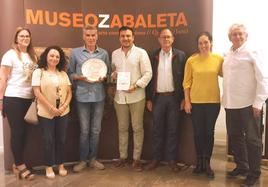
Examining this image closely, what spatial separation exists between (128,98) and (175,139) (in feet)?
2.26

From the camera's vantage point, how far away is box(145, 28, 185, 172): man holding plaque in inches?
144

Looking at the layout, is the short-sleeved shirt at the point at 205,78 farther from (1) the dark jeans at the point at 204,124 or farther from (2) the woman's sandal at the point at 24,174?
(2) the woman's sandal at the point at 24,174

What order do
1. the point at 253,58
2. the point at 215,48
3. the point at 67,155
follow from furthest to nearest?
the point at 215,48
the point at 67,155
the point at 253,58

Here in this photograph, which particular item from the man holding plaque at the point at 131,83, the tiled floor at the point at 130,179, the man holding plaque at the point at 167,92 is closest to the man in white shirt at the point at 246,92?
the tiled floor at the point at 130,179

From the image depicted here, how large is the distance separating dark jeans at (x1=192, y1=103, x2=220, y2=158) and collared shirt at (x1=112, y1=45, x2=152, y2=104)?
2.01 feet

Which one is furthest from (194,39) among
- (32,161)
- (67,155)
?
(32,161)

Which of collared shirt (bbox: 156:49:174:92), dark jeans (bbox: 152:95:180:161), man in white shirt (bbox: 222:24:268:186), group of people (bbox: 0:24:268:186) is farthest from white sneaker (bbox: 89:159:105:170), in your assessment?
man in white shirt (bbox: 222:24:268:186)

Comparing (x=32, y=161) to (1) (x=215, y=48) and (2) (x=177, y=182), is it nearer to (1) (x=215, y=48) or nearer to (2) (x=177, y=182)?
(2) (x=177, y=182)

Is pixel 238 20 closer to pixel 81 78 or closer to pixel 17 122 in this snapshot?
pixel 81 78

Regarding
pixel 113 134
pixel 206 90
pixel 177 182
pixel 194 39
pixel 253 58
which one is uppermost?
pixel 194 39

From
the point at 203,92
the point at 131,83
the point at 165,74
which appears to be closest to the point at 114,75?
the point at 131,83

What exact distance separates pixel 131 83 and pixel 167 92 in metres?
0.41

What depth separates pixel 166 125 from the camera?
149 inches

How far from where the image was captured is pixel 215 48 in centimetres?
486
